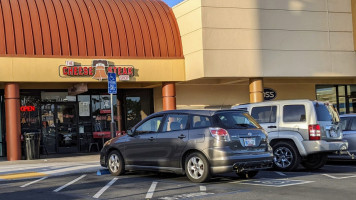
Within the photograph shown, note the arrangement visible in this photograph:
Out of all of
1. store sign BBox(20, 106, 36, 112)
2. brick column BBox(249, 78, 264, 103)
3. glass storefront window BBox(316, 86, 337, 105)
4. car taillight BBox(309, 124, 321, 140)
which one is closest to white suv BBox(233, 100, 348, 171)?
car taillight BBox(309, 124, 321, 140)

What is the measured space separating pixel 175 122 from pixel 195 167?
123cm

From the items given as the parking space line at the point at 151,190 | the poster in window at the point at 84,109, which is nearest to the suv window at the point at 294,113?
the parking space line at the point at 151,190

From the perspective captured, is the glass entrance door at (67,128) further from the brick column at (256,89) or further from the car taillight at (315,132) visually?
the car taillight at (315,132)

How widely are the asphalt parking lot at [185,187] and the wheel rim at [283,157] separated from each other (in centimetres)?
36

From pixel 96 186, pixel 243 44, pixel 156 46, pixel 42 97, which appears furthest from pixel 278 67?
pixel 96 186

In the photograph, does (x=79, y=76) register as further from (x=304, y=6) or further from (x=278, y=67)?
(x=304, y=6)

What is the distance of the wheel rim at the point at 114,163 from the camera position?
1248cm

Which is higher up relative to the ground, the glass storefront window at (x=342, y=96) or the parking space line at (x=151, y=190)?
the glass storefront window at (x=342, y=96)

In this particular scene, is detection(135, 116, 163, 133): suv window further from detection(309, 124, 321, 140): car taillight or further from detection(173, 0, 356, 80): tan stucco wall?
detection(173, 0, 356, 80): tan stucco wall

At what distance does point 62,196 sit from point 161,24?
43.6 feet

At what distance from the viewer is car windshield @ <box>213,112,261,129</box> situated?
10594 millimetres

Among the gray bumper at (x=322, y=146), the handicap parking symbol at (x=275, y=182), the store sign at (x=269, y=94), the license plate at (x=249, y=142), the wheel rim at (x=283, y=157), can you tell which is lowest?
the handicap parking symbol at (x=275, y=182)

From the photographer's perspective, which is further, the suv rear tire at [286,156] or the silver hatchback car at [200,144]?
the suv rear tire at [286,156]

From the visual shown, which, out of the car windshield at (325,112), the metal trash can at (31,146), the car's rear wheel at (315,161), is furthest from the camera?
the metal trash can at (31,146)
